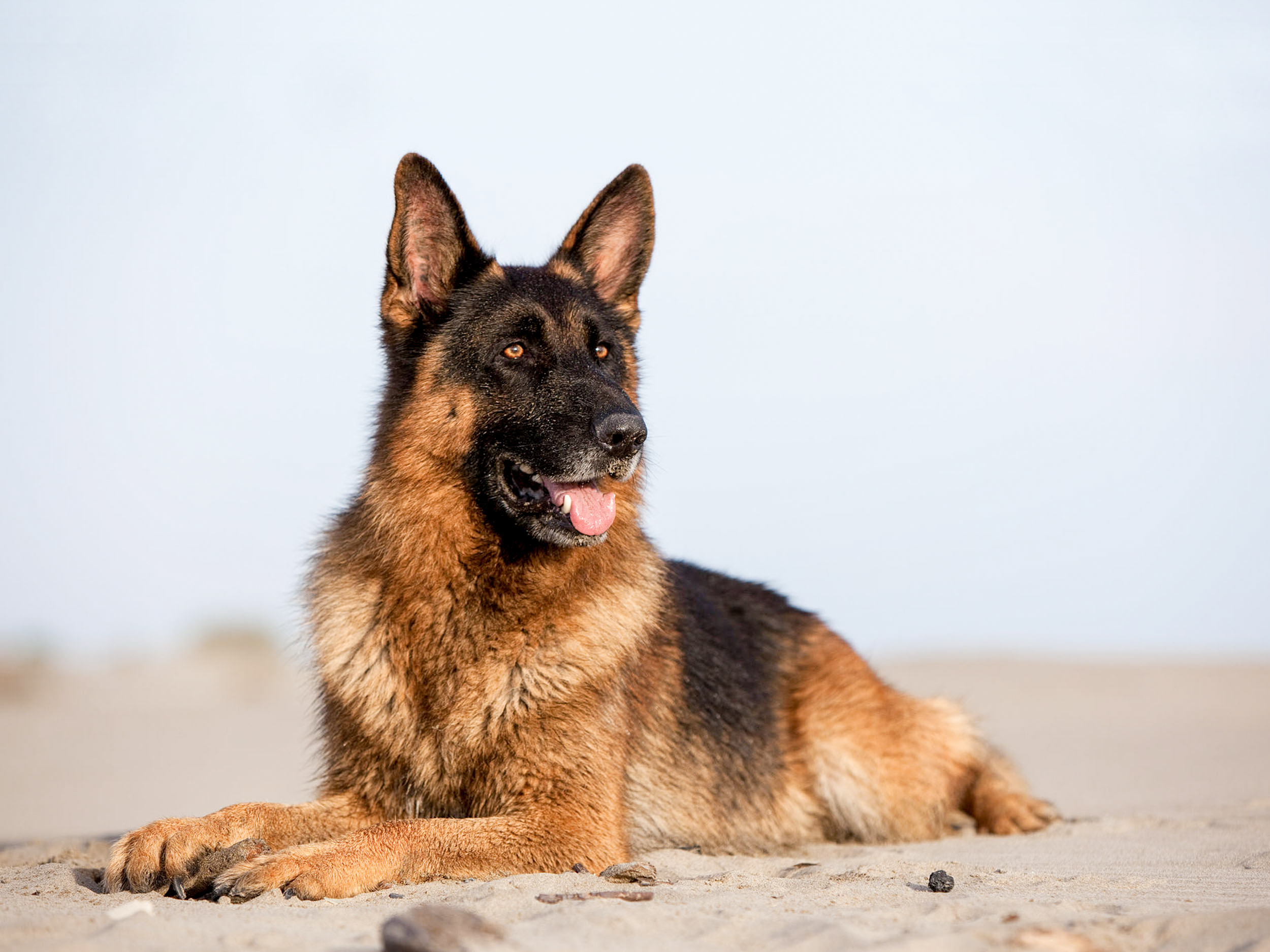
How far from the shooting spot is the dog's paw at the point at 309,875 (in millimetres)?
3543

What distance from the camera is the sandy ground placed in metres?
2.76

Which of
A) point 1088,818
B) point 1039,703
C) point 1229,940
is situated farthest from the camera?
point 1039,703

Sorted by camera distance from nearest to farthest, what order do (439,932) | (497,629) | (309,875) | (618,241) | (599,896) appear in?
(439,932) → (599,896) → (309,875) → (497,629) → (618,241)

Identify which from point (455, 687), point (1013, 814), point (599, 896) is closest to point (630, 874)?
point (599, 896)

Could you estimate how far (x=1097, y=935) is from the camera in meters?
2.73

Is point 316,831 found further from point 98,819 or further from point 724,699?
point 98,819

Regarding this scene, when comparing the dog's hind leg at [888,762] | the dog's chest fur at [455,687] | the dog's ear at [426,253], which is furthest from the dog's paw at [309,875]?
the dog's hind leg at [888,762]

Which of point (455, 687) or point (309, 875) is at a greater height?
point (455, 687)

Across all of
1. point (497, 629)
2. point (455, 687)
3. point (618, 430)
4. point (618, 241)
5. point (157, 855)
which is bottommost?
point (157, 855)

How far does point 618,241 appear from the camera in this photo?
18.1ft

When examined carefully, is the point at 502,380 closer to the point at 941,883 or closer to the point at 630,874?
the point at 630,874

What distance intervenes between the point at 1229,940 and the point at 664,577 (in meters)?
2.98

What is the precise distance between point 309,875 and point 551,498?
170 cm

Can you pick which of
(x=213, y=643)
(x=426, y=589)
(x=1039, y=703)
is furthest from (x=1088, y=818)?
(x=213, y=643)
